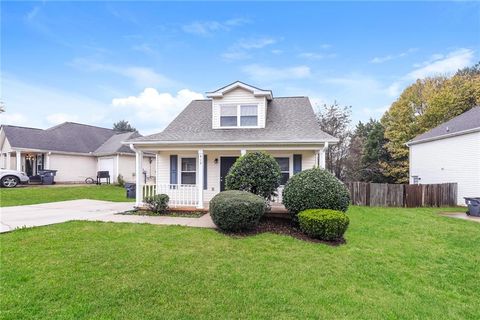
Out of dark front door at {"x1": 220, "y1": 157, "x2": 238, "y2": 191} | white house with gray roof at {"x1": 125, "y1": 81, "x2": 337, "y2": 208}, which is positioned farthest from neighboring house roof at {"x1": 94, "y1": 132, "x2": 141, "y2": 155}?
dark front door at {"x1": 220, "y1": 157, "x2": 238, "y2": 191}

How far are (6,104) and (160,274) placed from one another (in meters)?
22.8

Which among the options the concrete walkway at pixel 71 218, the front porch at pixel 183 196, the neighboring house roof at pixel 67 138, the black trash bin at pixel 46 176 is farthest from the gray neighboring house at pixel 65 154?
the concrete walkway at pixel 71 218

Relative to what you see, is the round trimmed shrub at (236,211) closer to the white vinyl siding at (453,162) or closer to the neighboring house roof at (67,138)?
the white vinyl siding at (453,162)

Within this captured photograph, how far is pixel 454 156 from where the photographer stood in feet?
51.8

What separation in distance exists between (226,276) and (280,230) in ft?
11.4

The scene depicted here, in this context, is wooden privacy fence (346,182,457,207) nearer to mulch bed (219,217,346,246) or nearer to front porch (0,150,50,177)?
mulch bed (219,217,346,246)

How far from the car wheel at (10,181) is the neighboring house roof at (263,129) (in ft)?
46.4

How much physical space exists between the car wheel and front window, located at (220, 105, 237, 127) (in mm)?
16786

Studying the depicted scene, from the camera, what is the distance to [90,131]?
2725cm

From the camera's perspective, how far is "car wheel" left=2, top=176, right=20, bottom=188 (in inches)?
737

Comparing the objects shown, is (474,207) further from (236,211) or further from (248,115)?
(236,211)

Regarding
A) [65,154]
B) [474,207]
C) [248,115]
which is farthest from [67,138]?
[474,207]

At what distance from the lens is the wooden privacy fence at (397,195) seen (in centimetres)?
1418

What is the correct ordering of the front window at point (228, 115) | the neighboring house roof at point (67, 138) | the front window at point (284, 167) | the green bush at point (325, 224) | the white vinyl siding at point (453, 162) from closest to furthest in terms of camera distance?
the green bush at point (325, 224)
the front window at point (284, 167)
the front window at point (228, 115)
the white vinyl siding at point (453, 162)
the neighboring house roof at point (67, 138)
